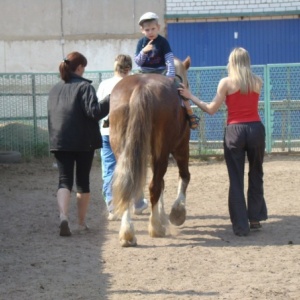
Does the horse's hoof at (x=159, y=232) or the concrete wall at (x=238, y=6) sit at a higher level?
the concrete wall at (x=238, y=6)

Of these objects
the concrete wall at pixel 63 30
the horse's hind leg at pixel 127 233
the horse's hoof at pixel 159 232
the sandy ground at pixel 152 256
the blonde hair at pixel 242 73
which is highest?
the concrete wall at pixel 63 30

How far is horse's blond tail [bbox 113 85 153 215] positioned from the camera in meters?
7.69

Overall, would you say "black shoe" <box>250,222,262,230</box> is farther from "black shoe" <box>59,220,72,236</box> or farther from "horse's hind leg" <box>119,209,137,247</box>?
"black shoe" <box>59,220,72,236</box>

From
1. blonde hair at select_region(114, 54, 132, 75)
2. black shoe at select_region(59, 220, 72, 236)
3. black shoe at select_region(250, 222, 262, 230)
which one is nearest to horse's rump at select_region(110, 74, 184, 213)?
black shoe at select_region(59, 220, 72, 236)

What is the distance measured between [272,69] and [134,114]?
9343 millimetres

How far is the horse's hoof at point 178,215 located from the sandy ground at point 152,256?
0.36 ft

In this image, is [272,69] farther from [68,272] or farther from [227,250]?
[68,272]

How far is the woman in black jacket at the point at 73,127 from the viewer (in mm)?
8484

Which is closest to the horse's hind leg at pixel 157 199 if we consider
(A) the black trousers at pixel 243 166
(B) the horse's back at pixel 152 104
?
(B) the horse's back at pixel 152 104

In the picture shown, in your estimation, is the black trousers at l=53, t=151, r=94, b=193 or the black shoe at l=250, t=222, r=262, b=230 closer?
the black trousers at l=53, t=151, r=94, b=193

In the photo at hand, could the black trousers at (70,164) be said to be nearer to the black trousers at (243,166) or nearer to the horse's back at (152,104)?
the horse's back at (152,104)

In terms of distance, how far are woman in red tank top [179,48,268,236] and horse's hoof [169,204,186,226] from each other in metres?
0.71

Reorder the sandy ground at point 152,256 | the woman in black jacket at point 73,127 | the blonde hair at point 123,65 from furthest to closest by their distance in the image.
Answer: the blonde hair at point 123,65 < the woman in black jacket at point 73,127 < the sandy ground at point 152,256

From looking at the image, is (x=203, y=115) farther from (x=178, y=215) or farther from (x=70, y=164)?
(x=70, y=164)
